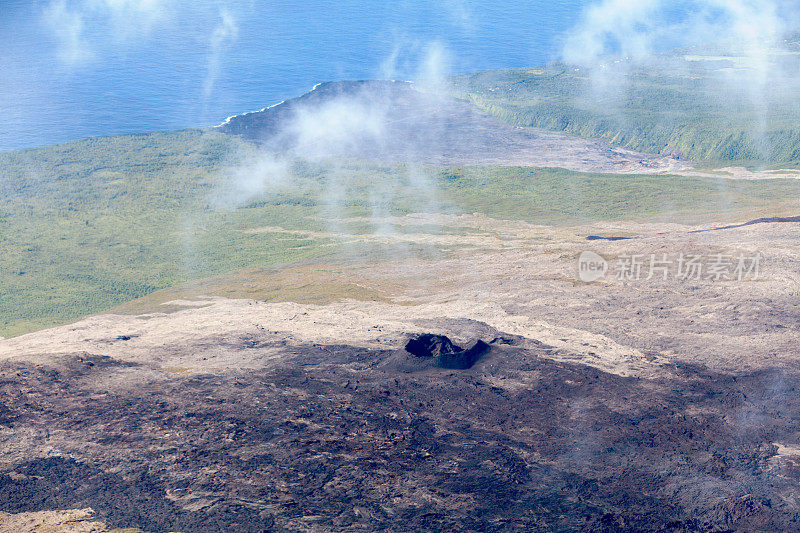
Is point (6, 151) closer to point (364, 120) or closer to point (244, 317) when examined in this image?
point (364, 120)

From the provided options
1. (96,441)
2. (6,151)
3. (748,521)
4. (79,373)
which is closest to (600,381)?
(748,521)

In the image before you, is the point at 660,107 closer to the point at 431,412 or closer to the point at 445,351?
the point at 445,351

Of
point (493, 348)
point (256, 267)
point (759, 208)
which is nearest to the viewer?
point (493, 348)

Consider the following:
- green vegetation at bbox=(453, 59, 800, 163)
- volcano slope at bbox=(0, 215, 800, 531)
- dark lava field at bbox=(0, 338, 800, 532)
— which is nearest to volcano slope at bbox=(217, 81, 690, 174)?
green vegetation at bbox=(453, 59, 800, 163)

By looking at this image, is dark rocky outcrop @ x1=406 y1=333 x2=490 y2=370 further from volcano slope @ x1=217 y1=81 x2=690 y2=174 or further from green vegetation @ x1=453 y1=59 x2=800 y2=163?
green vegetation @ x1=453 y1=59 x2=800 y2=163

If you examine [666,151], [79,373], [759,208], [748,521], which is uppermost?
[666,151]
